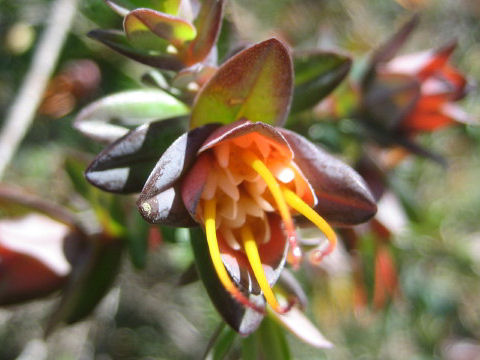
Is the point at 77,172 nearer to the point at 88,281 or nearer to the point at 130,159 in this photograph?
the point at 88,281

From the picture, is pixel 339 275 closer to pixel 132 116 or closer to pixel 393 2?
pixel 132 116

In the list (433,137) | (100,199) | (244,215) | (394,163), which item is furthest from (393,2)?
(244,215)

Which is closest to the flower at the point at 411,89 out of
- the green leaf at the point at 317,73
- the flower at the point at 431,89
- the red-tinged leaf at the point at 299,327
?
the flower at the point at 431,89

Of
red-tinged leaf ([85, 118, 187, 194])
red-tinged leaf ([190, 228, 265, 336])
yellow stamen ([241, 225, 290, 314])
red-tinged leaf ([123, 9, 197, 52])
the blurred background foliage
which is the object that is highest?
red-tinged leaf ([123, 9, 197, 52])

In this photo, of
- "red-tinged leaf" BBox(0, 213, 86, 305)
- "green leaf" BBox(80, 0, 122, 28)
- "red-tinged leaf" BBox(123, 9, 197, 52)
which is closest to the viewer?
"red-tinged leaf" BBox(123, 9, 197, 52)

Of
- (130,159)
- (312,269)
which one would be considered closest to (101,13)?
(130,159)

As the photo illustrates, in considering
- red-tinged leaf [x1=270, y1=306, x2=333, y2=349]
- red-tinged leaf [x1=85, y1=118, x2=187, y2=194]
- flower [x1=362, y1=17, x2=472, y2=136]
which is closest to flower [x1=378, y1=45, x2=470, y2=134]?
flower [x1=362, y1=17, x2=472, y2=136]

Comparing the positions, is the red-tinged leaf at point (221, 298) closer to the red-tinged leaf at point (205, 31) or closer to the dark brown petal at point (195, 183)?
the dark brown petal at point (195, 183)

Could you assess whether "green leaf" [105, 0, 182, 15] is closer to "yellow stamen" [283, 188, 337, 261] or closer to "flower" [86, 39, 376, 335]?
"flower" [86, 39, 376, 335]
